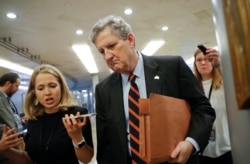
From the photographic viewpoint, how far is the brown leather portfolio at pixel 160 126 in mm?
870

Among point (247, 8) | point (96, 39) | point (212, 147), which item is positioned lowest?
point (212, 147)

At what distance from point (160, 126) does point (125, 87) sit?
53 cm

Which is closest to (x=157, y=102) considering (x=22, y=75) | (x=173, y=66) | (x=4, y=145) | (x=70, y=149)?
(x=173, y=66)

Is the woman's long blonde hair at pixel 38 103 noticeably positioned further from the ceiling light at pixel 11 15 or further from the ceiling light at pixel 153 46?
the ceiling light at pixel 153 46

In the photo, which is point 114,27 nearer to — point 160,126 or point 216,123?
point 160,126

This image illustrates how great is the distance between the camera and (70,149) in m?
1.63

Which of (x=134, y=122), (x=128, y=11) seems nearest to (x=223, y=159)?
(x=134, y=122)

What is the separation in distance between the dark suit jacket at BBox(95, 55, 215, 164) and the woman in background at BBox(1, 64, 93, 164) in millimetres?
186

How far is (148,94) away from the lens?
4.20 feet

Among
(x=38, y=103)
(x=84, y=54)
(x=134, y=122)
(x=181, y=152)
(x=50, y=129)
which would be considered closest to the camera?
(x=181, y=152)

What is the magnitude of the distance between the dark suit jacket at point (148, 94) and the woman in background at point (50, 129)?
0.19 metres

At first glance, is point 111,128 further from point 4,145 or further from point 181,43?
point 181,43

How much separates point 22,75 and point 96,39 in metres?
11.2

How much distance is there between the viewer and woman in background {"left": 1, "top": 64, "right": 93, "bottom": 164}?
1592 millimetres
